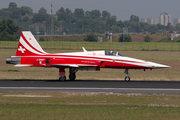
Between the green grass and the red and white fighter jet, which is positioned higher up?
the red and white fighter jet

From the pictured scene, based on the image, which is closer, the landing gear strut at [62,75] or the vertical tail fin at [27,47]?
the landing gear strut at [62,75]

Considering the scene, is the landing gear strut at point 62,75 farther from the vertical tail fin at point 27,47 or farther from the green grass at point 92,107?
the green grass at point 92,107

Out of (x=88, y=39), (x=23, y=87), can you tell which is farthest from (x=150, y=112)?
(x=88, y=39)

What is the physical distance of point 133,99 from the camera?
17.8 metres

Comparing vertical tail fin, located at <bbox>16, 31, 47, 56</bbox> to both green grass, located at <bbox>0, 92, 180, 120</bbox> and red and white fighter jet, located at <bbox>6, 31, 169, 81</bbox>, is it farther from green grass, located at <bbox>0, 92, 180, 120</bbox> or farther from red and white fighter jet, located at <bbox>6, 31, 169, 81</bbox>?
green grass, located at <bbox>0, 92, 180, 120</bbox>

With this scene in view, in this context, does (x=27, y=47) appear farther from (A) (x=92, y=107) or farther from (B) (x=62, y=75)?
(A) (x=92, y=107)

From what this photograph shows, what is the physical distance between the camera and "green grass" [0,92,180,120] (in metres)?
12.4

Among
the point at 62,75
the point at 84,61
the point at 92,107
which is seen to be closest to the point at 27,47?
the point at 62,75

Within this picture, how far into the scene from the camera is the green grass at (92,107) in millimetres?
12352

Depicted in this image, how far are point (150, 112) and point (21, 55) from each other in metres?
17.7

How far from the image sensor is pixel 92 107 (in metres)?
14.6

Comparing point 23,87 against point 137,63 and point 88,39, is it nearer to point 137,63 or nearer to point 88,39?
point 137,63

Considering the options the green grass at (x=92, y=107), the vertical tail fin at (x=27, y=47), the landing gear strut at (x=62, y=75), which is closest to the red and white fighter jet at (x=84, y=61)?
the landing gear strut at (x=62, y=75)

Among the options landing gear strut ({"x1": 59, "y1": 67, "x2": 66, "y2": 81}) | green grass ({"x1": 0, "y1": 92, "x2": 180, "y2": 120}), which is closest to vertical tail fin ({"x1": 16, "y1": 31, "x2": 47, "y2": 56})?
landing gear strut ({"x1": 59, "y1": 67, "x2": 66, "y2": 81})
